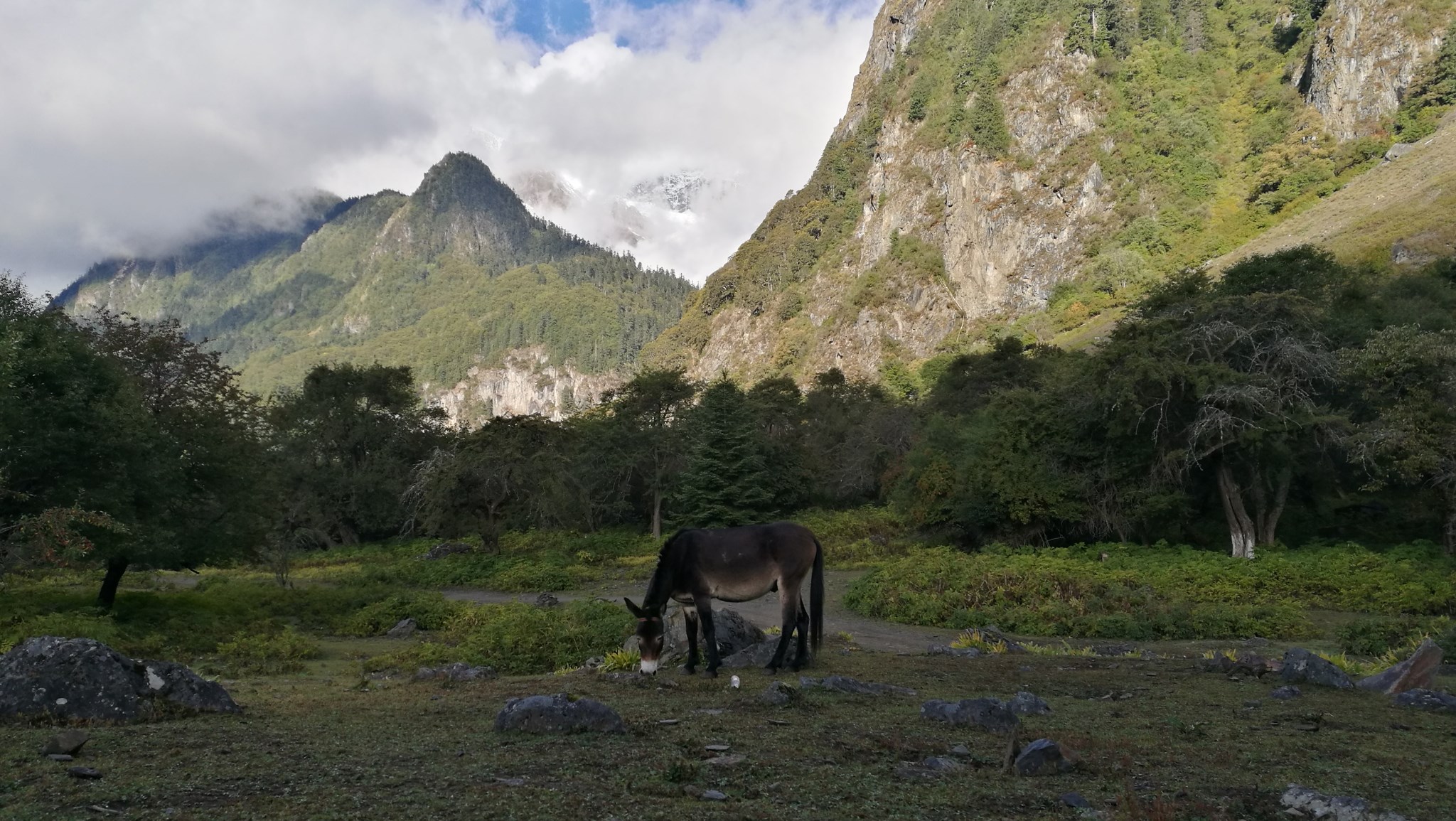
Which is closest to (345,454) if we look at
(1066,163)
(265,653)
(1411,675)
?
(265,653)

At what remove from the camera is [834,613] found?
22.2 metres

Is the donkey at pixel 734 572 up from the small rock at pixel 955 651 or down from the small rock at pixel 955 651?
up

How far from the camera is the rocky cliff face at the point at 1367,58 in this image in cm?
9856

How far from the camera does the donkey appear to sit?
34.4 feet

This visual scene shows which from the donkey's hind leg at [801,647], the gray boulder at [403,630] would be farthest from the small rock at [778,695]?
the gray boulder at [403,630]

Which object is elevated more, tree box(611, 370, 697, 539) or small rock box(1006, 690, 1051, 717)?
tree box(611, 370, 697, 539)

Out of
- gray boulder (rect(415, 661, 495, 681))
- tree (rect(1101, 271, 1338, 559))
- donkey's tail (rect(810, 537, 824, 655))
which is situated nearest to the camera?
donkey's tail (rect(810, 537, 824, 655))

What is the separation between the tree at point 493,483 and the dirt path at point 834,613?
5.16 meters

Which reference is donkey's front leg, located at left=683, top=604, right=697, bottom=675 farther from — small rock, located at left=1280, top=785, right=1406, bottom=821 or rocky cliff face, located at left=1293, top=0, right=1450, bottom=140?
rocky cliff face, located at left=1293, top=0, right=1450, bottom=140

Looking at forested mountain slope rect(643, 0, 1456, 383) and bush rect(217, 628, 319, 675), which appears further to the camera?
forested mountain slope rect(643, 0, 1456, 383)

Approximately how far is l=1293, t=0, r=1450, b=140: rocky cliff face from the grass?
126136 millimetres

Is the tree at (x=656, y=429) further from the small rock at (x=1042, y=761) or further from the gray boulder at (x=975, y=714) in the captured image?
the small rock at (x=1042, y=761)

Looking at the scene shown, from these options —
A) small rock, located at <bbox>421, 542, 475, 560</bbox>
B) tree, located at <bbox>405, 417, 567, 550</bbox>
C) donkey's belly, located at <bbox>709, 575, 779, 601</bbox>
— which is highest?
tree, located at <bbox>405, 417, 567, 550</bbox>

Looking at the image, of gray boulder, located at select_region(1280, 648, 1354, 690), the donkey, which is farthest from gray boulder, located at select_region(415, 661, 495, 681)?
gray boulder, located at select_region(1280, 648, 1354, 690)
